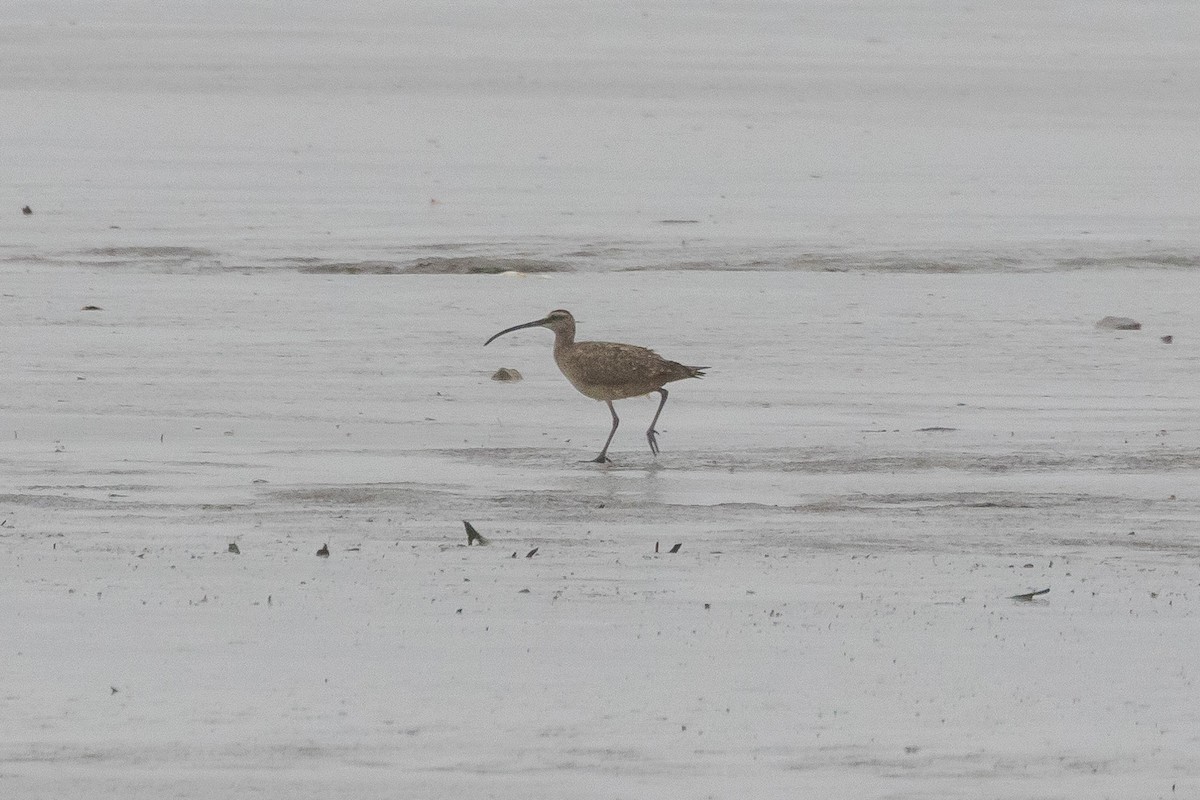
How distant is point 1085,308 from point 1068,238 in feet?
11.8

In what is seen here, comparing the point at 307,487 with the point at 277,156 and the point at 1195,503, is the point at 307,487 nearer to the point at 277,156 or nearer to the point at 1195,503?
the point at 1195,503

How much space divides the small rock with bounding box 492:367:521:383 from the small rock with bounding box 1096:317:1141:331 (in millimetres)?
4028

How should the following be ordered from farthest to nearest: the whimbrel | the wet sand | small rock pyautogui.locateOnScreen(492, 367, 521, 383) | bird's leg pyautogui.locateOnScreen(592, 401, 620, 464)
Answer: small rock pyautogui.locateOnScreen(492, 367, 521, 383), the whimbrel, bird's leg pyautogui.locateOnScreen(592, 401, 620, 464), the wet sand

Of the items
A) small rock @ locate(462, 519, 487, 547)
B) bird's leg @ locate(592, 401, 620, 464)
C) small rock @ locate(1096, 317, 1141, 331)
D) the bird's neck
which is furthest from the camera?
small rock @ locate(1096, 317, 1141, 331)

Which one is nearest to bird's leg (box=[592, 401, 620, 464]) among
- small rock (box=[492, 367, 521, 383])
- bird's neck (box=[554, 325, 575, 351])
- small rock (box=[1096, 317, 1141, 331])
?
bird's neck (box=[554, 325, 575, 351])

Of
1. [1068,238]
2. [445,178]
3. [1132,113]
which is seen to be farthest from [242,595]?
[1132,113]

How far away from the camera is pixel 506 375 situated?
524 inches

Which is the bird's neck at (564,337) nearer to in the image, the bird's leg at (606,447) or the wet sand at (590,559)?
the wet sand at (590,559)

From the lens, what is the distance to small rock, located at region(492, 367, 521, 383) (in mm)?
13281

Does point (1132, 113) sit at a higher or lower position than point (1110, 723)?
lower

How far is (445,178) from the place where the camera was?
22.7 meters

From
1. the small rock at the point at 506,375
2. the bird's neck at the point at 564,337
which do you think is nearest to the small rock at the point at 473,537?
the bird's neck at the point at 564,337

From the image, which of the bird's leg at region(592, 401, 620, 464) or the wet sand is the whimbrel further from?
the wet sand

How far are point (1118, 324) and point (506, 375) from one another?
166 inches
